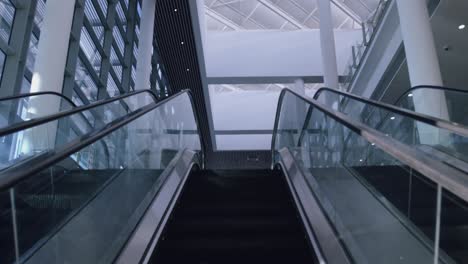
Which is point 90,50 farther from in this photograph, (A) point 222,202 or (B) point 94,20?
(A) point 222,202

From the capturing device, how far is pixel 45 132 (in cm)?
475

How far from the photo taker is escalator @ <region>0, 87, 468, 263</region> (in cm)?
216

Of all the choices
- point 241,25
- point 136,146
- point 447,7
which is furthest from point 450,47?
point 241,25

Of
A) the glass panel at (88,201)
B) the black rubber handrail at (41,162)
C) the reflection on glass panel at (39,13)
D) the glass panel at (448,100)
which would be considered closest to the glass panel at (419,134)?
the glass panel at (448,100)

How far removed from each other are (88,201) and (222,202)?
1.76 metres

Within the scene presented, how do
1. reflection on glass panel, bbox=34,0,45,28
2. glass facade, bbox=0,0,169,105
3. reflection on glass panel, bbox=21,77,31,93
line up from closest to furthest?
glass facade, bbox=0,0,169,105
reflection on glass panel, bbox=21,77,31,93
reflection on glass panel, bbox=34,0,45,28

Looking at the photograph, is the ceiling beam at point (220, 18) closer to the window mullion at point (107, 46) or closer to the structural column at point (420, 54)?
the window mullion at point (107, 46)

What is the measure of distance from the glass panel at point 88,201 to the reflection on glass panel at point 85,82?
4120 mm

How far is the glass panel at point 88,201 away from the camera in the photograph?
7.50ft

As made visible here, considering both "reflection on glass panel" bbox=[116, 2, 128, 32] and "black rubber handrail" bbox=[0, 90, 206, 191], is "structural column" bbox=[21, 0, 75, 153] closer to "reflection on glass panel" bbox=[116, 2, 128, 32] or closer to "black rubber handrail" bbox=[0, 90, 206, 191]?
"black rubber handrail" bbox=[0, 90, 206, 191]

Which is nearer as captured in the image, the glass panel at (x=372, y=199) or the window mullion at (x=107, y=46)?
the glass panel at (x=372, y=199)

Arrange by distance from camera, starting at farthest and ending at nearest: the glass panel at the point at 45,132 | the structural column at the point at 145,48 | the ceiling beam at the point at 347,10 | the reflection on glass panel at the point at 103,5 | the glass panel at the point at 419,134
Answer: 1. the ceiling beam at the point at 347,10
2. the structural column at the point at 145,48
3. the reflection on glass panel at the point at 103,5
4. the glass panel at the point at 419,134
5. the glass panel at the point at 45,132

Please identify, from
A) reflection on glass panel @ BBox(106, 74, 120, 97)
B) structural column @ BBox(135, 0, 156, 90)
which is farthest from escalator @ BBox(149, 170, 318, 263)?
structural column @ BBox(135, 0, 156, 90)

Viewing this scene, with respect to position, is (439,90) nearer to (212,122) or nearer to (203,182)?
(203,182)
